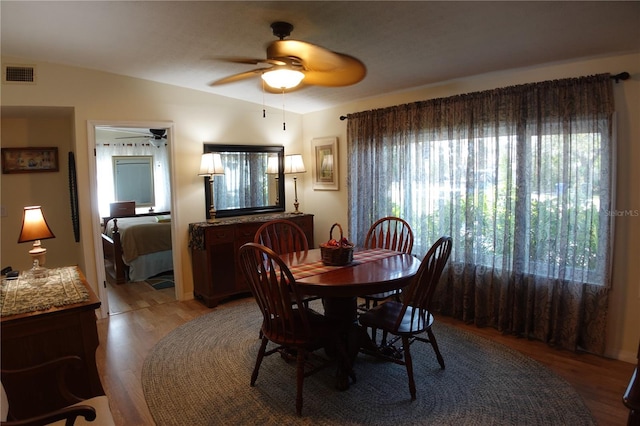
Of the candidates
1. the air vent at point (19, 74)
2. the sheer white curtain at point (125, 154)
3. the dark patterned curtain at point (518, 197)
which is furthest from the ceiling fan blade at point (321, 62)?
the sheer white curtain at point (125, 154)

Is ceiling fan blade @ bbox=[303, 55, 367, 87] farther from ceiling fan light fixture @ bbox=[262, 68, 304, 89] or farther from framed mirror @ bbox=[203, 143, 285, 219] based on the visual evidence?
framed mirror @ bbox=[203, 143, 285, 219]

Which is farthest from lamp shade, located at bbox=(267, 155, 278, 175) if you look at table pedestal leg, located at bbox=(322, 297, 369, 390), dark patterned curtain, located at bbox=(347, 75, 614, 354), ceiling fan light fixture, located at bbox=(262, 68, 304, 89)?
table pedestal leg, located at bbox=(322, 297, 369, 390)

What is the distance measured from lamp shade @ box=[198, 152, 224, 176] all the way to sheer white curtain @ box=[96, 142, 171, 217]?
9.25ft

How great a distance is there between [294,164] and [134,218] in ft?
9.79

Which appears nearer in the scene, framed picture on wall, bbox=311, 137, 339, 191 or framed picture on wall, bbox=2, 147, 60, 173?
framed picture on wall, bbox=2, 147, 60, 173

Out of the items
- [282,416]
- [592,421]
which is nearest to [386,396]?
[282,416]

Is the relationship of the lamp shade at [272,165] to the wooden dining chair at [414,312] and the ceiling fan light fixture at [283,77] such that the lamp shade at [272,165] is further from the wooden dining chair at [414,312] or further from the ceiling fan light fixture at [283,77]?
the wooden dining chair at [414,312]

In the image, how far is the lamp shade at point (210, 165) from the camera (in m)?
4.34

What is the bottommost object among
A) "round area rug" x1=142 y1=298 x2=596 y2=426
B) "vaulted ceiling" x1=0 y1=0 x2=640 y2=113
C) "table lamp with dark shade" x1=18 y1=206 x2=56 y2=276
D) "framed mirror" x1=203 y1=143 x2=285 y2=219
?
"round area rug" x1=142 y1=298 x2=596 y2=426

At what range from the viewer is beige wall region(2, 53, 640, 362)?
276cm

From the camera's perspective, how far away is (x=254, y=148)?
488 cm

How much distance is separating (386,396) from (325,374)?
18.9 inches

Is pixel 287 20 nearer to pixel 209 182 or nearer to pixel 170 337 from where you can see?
pixel 209 182

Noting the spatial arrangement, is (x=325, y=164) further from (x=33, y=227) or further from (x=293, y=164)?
(x=33, y=227)
